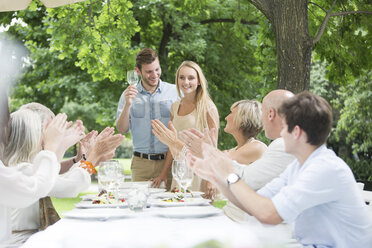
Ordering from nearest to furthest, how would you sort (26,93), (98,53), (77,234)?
(77,234)
(98,53)
(26,93)

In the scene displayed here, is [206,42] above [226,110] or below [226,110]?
above

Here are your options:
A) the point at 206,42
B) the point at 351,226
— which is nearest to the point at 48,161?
the point at 351,226

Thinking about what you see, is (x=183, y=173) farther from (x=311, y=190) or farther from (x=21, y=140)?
(x=311, y=190)

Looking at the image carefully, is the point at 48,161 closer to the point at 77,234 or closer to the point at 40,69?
the point at 77,234

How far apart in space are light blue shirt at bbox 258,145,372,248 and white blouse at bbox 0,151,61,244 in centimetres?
120

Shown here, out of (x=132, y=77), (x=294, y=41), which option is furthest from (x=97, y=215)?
(x=294, y=41)

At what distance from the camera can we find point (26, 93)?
15.8 metres

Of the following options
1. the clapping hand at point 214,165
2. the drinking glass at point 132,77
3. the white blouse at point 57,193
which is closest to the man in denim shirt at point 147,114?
the drinking glass at point 132,77

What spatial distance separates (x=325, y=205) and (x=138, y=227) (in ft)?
3.13

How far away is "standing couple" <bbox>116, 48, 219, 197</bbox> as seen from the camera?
5.03 meters

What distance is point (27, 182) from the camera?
2.52 metres

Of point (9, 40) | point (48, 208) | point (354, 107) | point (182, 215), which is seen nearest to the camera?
point (182, 215)

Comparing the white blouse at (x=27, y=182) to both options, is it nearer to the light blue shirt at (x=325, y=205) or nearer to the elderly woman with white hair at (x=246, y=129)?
the light blue shirt at (x=325, y=205)

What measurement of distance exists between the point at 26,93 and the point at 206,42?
6271mm
